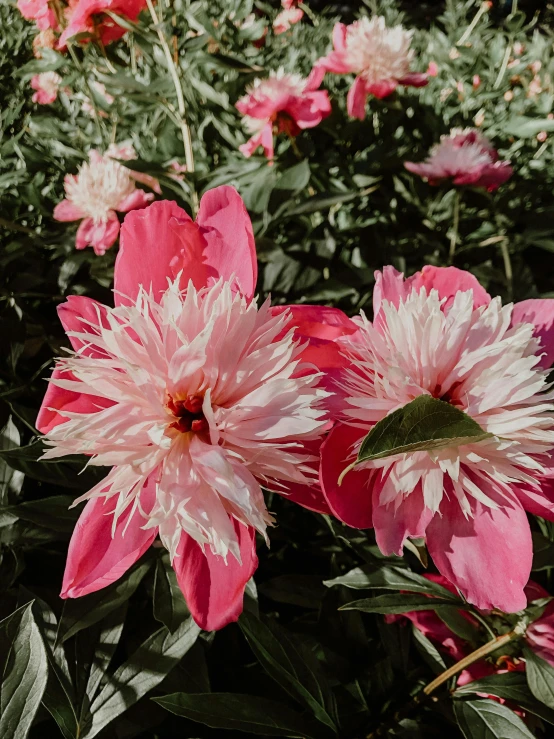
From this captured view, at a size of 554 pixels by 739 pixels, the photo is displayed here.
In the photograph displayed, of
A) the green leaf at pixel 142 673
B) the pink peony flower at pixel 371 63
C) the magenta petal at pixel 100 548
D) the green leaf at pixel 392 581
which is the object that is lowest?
the green leaf at pixel 142 673

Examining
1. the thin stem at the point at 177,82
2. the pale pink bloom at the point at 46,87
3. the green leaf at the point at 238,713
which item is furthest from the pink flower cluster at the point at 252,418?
the pale pink bloom at the point at 46,87

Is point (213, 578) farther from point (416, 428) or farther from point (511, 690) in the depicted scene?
point (511, 690)

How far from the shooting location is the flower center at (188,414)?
40 centimetres

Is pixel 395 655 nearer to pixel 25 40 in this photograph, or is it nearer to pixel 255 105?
pixel 255 105

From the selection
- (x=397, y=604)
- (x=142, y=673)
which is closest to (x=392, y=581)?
(x=397, y=604)

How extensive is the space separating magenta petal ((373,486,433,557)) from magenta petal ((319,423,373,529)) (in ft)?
0.04

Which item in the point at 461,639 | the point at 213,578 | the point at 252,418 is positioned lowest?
the point at 461,639

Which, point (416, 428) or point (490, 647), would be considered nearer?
point (416, 428)

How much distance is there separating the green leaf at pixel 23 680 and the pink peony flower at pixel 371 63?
3.29 ft

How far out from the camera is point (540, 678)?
47 cm

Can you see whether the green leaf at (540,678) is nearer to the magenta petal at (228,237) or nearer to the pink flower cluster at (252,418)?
the pink flower cluster at (252,418)

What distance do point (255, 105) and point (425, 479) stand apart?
0.80m

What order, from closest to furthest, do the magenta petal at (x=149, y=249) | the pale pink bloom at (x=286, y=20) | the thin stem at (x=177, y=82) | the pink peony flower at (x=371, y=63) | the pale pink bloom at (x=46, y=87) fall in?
1. the magenta petal at (x=149, y=249)
2. the thin stem at (x=177, y=82)
3. the pink peony flower at (x=371, y=63)
4. the pale pink bloom at (x=46, y=87)
5. the pale pink bloom at (x=286, y=20)

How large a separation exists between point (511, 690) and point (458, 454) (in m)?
0.26
